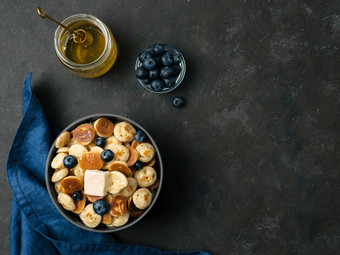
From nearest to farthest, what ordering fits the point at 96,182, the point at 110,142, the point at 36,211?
the point at 96,182
the point at 110,142
the point at 36,211

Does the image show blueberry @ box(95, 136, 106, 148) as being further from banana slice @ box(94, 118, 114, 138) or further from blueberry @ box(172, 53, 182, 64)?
blueberry @ box(172, 53, 182, 64)

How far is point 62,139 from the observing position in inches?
44.8

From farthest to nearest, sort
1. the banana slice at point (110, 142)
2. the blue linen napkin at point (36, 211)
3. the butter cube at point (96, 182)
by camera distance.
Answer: the blue linen napkin at point (36, 211) → the banana slice at point (110, 142) → the butter cube at point (96, 182)

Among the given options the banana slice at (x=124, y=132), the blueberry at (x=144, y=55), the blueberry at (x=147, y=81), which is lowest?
the banana slice at (x=124, y=132)

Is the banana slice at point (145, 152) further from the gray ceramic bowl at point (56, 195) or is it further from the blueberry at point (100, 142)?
the blueberry at point (100, 142)

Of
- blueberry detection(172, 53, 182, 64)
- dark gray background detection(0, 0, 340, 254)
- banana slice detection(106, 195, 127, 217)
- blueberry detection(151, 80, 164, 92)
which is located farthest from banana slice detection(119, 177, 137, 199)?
blueberry detection(172, 53, 182, 64)

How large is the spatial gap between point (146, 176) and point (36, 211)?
0.50 m

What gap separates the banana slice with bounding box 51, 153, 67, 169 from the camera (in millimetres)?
1129

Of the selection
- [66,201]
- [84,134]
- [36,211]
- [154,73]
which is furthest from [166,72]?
[36,211]

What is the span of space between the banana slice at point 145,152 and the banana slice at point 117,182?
10 cm

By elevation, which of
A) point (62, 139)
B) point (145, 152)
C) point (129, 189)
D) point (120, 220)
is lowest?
point (120, 220)

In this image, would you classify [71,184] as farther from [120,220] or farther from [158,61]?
[158,61]

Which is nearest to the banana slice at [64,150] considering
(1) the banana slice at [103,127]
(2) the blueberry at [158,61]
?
(1) the banana slice at [103,127]

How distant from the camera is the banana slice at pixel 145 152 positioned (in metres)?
1.13
